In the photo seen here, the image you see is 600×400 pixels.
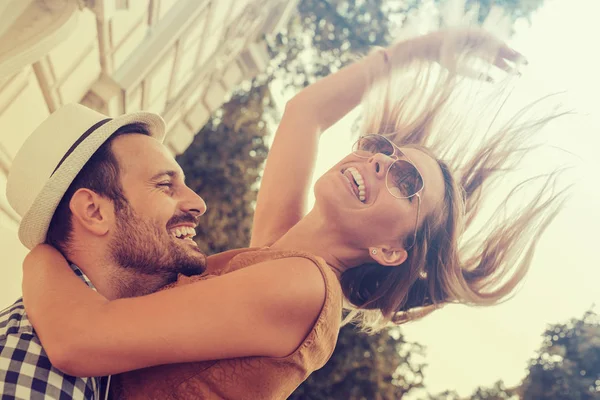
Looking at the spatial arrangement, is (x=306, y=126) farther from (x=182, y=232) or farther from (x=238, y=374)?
(x=238, y=374)

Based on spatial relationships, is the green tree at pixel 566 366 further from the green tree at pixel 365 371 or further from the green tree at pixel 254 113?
the green tree at pixel 254 113

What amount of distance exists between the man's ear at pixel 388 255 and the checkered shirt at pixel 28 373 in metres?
1.13

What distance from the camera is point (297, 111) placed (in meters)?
2.75

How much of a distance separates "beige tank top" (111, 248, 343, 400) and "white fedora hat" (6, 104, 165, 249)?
0.54 meters

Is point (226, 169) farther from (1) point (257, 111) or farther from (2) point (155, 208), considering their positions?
(2) point (155, 208)

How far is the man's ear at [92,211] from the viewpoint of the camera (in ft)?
5.64

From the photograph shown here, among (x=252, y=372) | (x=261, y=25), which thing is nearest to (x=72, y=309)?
(x=252, y=372)

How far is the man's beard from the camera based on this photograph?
1.73 meters

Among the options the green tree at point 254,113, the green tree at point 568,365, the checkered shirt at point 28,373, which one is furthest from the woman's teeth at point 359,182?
the green tree at point 254,113

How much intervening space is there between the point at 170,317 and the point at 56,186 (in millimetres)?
A: 529

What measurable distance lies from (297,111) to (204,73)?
22.3 feet

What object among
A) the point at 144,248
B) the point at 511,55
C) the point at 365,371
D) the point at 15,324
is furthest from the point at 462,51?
the point at 365,371

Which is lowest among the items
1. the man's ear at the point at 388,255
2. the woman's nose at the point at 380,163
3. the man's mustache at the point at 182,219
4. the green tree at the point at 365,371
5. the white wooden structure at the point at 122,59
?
the green tree at the point at 365,371

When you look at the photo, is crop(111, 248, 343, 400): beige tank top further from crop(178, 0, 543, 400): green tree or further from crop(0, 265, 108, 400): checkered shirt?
crop(178, 0, 543, 400): green tree
